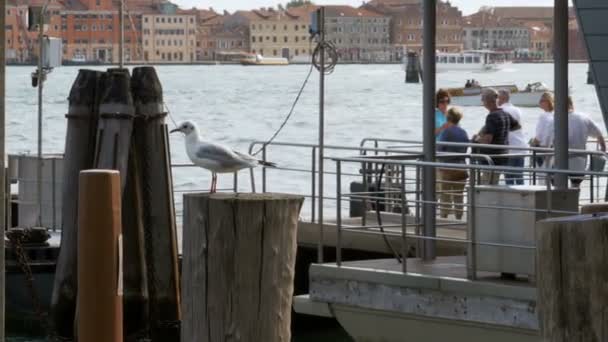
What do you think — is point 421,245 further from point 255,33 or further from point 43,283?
point 255,33

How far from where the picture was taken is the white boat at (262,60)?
18112 centimetres

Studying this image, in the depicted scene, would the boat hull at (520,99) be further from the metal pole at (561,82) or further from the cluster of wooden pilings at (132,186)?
the metal pole at (561,82)

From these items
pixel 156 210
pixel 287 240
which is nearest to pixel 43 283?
pixel 156 210

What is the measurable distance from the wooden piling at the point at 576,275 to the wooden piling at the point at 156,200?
861 centimetres

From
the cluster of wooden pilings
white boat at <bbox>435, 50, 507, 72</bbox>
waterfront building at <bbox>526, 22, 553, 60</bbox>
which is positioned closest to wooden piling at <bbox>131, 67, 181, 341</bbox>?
the cluster of wooden pilings

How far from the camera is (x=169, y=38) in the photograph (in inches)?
6949

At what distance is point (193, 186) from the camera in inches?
1455

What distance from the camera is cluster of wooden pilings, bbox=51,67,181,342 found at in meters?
13.0

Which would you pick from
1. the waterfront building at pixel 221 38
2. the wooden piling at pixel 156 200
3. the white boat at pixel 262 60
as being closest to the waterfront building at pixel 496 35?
the white boat at pixel 262 60

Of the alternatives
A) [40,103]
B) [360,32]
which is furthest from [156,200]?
[360,32]

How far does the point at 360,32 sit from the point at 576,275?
15468 centimetres

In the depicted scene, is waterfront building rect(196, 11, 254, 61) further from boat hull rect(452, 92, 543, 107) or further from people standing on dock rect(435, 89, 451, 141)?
people standing on dock rect(435, 89, 451, 141)

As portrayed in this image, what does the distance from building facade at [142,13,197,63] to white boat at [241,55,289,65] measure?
558 cm

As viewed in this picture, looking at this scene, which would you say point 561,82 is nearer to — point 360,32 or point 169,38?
point 360,32
